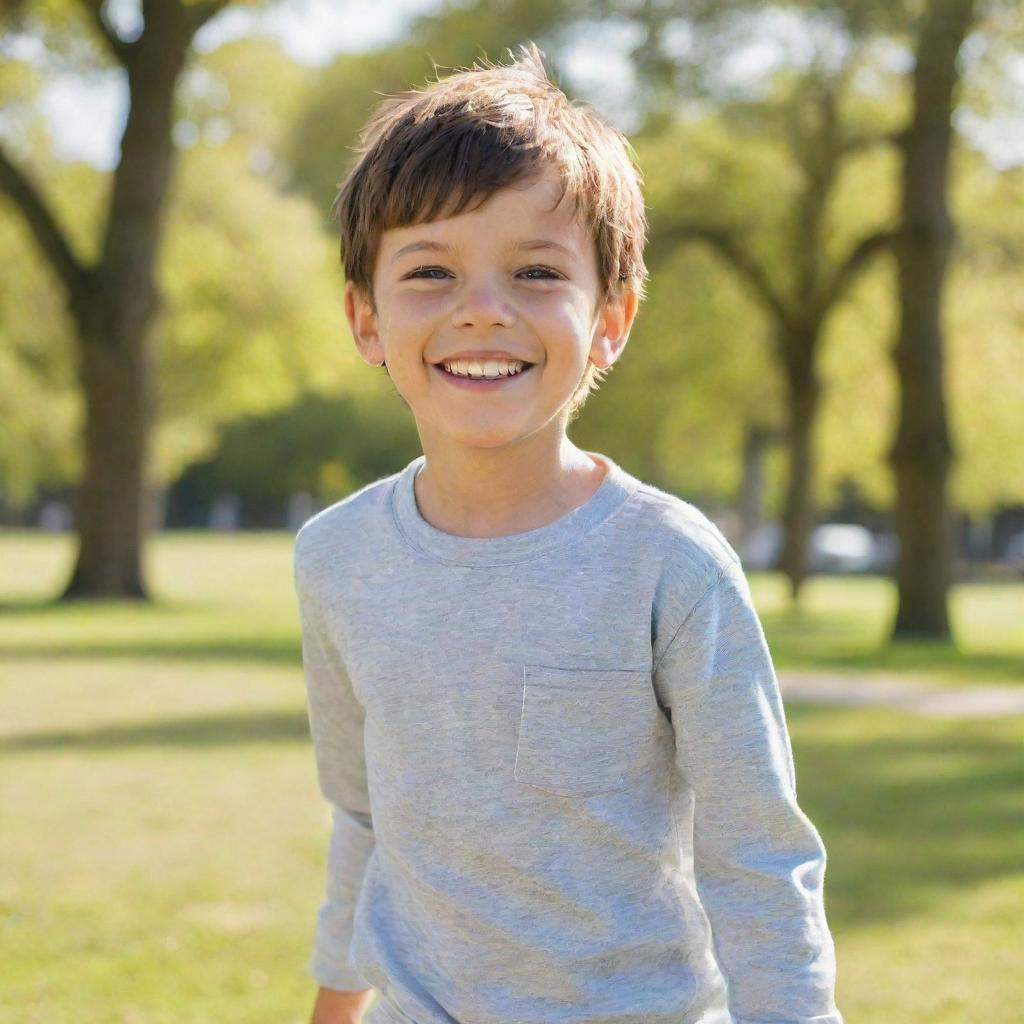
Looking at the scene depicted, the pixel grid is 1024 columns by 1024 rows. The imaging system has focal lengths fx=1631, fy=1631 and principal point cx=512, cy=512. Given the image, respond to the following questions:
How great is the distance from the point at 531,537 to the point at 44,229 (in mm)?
16358

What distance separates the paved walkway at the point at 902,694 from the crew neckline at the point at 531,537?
836 cm

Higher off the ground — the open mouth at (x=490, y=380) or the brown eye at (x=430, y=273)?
Answer: the brown eye at (x=430, y=273)

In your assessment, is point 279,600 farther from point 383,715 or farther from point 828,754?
point 383,715

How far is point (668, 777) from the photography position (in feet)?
6.78

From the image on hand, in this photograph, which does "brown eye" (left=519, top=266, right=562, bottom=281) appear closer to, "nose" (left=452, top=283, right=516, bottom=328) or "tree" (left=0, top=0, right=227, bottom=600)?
"nose" (left=452, top=283, right=516, bottom=328)

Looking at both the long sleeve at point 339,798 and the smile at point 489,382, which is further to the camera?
the long sleeve at point 339,798

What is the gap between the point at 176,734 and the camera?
8.64 metres

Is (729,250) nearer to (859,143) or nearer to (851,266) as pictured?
(851,266)

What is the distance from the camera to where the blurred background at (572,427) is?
5293 mm

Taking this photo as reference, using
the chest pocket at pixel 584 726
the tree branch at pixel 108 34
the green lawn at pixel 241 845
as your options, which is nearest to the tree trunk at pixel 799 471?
the tree branch at pixel 108 34

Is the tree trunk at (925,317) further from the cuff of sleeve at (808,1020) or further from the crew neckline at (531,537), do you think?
the cuff of sleeve at (808,1020)

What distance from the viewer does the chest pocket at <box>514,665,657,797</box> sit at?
2.00 m

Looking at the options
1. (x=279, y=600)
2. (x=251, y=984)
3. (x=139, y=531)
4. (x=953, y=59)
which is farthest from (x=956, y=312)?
(x=251, y=984)

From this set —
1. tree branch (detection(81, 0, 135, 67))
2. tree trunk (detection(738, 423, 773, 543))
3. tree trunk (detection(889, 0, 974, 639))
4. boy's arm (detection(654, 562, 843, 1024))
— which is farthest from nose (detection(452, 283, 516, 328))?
tree trunk (detection(738, 423, 773, 543))
